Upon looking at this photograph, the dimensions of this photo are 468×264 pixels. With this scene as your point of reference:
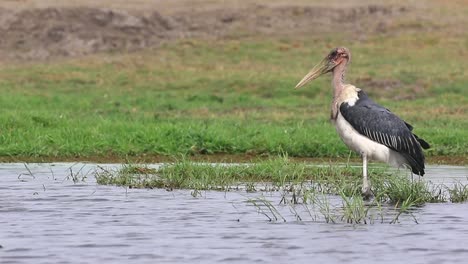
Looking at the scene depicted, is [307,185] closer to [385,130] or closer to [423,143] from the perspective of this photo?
[385,130]

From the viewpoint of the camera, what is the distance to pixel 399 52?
23.1 m

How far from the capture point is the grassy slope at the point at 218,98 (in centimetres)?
1327

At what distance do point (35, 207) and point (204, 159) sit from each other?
3646mm

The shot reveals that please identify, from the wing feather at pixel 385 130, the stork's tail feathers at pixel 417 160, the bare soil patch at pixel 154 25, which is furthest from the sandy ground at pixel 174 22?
the stork's tail feathers at pixel 417 160

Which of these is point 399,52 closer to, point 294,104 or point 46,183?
point 294,104

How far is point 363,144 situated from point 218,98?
9034 mm

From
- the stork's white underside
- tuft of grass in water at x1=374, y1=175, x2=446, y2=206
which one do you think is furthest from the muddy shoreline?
tuft of grass in water at x1=374, y1=175, x2=446, y2=206

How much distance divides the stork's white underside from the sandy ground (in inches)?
552

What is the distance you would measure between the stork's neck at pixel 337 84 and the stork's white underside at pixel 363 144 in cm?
7

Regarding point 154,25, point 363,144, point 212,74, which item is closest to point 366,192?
point 363,144

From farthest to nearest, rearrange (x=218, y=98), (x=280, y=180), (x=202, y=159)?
1. (x=218, y=98)
2. (x=202, y=159)
3. (x=280, y=180)

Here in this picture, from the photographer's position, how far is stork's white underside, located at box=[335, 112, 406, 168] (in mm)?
10086

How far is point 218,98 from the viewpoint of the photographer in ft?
62.4

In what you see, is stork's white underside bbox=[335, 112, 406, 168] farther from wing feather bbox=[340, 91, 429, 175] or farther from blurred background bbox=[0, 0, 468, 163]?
blurred background bbox=[0, 0, 468, 163]
